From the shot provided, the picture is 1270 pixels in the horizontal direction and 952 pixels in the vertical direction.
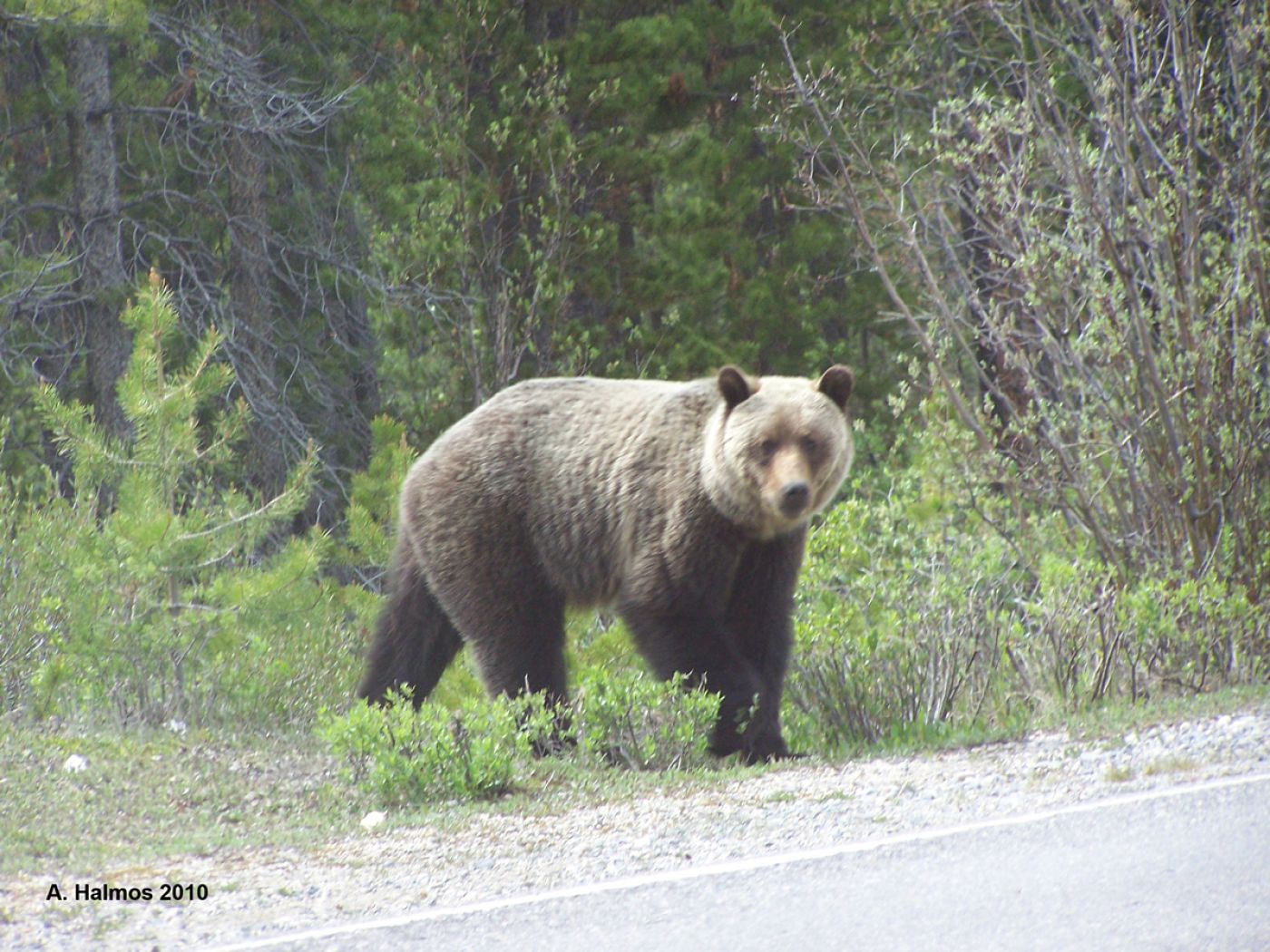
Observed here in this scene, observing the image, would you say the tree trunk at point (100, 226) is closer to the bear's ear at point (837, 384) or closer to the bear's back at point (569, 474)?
the bear's back at point (569, 474)

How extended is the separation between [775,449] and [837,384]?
534 mm

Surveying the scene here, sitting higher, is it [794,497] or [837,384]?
[837,384]

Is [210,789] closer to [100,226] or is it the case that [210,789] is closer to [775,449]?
[775,449]

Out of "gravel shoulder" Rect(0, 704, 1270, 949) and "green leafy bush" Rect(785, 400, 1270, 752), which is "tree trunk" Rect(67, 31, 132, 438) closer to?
"green leafy bush" Rect(785, 400, 1270, 752)

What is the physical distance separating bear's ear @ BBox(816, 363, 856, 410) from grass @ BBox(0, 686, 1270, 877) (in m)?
1.58

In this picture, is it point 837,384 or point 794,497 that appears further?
point 837,384

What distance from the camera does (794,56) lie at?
1777 cm

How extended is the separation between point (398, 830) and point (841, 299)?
15.1 m

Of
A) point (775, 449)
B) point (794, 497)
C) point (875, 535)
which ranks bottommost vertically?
point (875, 535)

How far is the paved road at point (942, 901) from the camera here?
13.5 feet

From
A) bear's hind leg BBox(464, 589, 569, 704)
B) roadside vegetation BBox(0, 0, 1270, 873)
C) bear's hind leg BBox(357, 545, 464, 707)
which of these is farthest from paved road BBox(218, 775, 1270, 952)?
bear's hind leg BBox(357, 545, 464, 707)

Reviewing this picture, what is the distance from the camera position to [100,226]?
15.7m

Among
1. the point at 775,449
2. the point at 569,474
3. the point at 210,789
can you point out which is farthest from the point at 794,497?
the point at 210,789

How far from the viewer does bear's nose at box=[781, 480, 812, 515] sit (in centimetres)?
662
